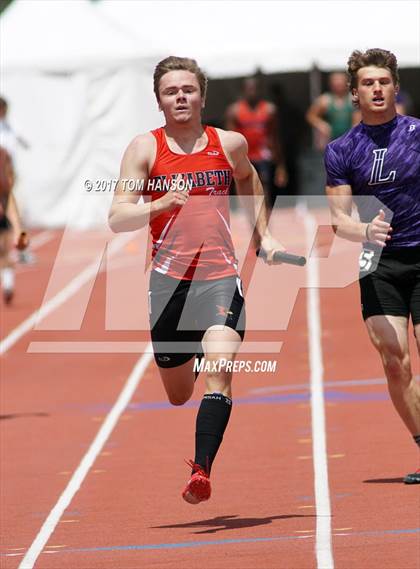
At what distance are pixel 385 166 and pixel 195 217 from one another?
1028 millimetres

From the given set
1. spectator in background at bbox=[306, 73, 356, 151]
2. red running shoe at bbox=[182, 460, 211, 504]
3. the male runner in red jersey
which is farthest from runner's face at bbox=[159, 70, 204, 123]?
spectator in background at bbox=[306, 73, 356, 151]

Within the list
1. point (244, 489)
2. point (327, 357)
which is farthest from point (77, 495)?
point (327, 357)

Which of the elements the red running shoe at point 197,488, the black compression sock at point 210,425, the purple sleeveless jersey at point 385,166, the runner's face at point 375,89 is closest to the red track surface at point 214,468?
the red running shoe at point 197,488

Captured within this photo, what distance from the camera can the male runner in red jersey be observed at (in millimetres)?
7914

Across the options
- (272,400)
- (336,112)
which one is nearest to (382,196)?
(272,400)

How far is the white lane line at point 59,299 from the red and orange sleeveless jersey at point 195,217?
29.2 ft

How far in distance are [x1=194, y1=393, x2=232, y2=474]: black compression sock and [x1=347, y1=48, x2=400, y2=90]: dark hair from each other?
5.76ft

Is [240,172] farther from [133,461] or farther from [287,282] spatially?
[287,282]

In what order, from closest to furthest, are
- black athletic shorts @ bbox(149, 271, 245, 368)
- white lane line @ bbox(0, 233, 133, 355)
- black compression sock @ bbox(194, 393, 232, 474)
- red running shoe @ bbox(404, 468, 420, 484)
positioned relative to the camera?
black compression sock @ bbox(194, 393, 232, 474), black athletic shorts @ bbox(149, 271, 245, 368), red running shoe @ bbox(404, 468, 420, 484), white lane line @ bbox(0, 233, 133, 355)

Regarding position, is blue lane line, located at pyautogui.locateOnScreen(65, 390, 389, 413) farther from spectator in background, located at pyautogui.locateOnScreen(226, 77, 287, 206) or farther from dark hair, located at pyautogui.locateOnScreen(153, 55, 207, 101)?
spectator in background, located at pyautogui.locateOnScreen(226, 77, 287, 206)

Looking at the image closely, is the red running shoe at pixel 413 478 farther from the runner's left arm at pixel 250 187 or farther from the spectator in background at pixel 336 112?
the spectator in background at pixel 336 112

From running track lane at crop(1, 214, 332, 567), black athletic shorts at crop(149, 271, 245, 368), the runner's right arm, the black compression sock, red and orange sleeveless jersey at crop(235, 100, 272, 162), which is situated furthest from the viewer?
red and orange sleeveless jersey at crop(235, 100, 272, 162)

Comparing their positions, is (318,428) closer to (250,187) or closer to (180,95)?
(250,187)

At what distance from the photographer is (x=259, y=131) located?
24.1 m
